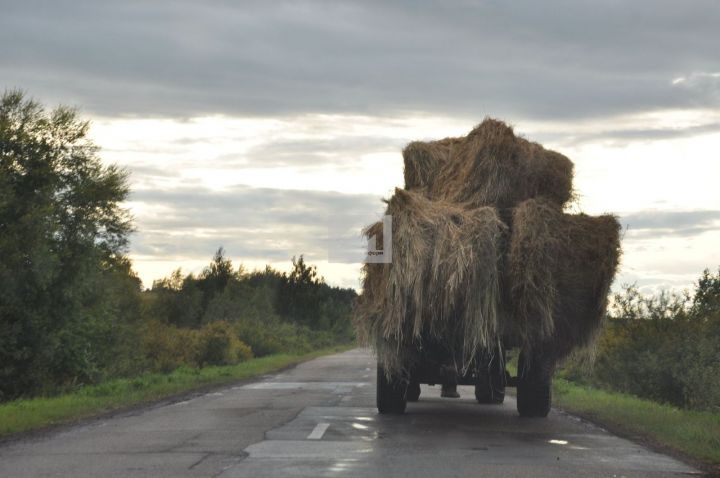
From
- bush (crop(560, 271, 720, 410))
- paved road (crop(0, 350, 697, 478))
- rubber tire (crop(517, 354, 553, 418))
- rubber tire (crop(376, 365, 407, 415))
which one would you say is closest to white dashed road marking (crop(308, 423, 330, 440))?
paved road (crop(0, 350, 697, 478))

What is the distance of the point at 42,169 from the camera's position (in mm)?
23688

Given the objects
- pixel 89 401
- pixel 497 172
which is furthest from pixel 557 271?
pixel 89 401

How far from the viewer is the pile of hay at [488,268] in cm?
1134

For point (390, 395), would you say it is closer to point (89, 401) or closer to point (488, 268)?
point (488, 268)

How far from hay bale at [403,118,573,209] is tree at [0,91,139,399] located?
1240cm

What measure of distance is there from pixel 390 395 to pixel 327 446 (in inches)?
160

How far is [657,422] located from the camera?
45.3 feet

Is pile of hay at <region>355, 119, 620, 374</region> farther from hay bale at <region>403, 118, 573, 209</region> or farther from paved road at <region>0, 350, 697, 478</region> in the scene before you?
paved road at <region>0, 350, 697, 478</region>

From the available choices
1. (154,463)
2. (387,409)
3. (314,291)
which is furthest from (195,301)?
(154,463)

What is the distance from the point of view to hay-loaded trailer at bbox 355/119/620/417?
11375mm

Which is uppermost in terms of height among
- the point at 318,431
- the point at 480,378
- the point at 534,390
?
the point at 480,378

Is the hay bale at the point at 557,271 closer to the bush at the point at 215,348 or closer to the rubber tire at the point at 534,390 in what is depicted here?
the rubber tire at the point at 534,390

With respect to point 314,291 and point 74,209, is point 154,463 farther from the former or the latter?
point 314,291

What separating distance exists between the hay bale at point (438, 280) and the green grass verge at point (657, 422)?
2767 millimetres
